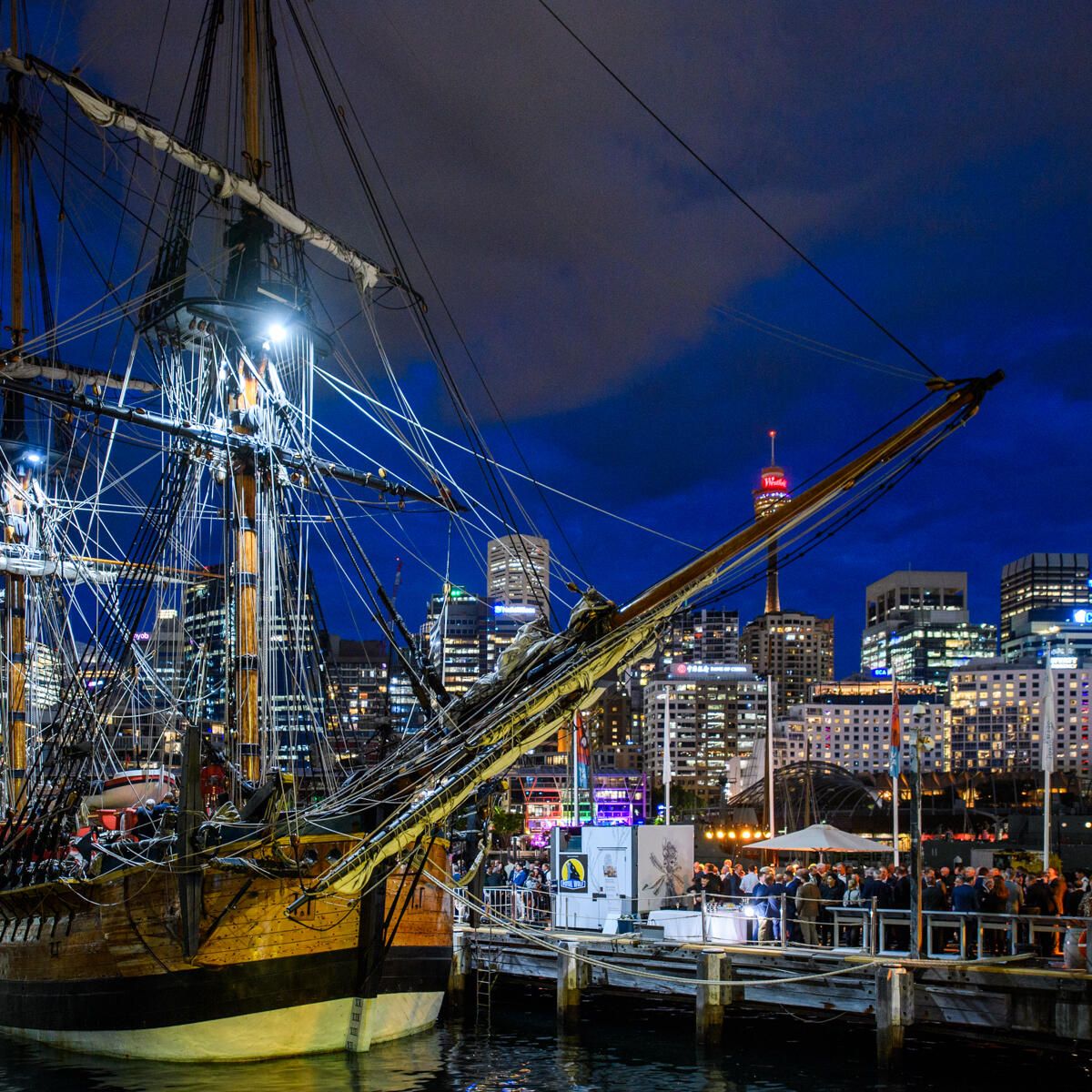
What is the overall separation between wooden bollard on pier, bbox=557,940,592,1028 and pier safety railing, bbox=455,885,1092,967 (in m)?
1.94

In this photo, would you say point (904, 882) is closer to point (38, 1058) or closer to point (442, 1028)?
point (442, 1028)

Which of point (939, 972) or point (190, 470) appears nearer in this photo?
point (939, 972)

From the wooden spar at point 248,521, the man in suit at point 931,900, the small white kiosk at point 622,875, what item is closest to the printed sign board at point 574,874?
the small white kiosk at point 622,875

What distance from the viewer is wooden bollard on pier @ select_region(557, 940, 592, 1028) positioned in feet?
90.7

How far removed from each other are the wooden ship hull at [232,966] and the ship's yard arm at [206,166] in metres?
14.5

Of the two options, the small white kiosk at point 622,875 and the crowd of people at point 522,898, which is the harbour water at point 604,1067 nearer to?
the small white kiosk at point 622,875

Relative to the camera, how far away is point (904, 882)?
26.0 m

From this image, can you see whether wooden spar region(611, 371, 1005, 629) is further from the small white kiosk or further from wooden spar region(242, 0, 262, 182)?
wooden spar region(242, 0, 262, 182)

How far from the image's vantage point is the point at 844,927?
2873cm

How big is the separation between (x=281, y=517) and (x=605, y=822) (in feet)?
39.2

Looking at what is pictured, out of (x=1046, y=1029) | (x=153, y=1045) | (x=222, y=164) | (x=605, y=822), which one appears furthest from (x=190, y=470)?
(x=1046, y=1029)

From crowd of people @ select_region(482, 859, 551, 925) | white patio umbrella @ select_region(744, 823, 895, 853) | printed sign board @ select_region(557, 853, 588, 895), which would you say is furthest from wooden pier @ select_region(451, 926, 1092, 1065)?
white patio umbrella @ select_region(744, 823, 895, 853)

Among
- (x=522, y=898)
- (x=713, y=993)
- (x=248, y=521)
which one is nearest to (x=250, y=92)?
(x=248, y=521)

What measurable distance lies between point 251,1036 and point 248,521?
1258 cm
